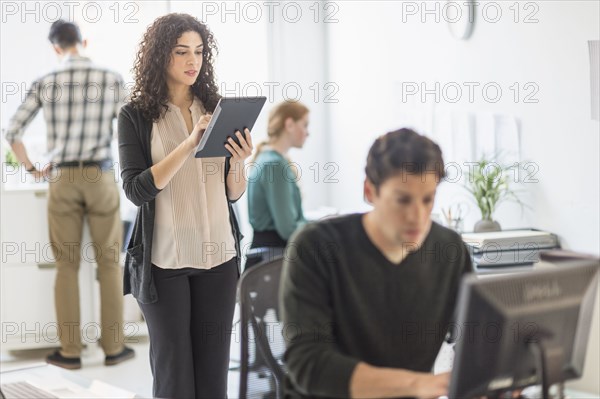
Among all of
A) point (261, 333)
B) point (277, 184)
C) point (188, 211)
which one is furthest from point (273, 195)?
point (261, 333)

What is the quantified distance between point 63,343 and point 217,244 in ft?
7.11

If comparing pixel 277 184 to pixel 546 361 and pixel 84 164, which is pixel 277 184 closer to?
pixel 84 164

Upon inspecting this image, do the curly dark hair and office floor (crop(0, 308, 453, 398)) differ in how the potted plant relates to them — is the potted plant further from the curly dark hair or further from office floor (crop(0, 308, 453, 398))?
the curly dark hair

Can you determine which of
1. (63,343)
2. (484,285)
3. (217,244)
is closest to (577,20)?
(217,244)

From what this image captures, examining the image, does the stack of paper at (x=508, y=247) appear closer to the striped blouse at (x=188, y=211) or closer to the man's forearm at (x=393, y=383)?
the striped blouse at (x=188, y=211)

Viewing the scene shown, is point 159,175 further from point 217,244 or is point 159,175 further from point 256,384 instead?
point 256,384

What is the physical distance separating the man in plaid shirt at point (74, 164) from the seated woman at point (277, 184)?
2.77 ft

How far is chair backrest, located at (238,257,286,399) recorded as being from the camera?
199 cm

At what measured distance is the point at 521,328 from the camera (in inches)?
57.6

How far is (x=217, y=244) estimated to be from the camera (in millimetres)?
2693

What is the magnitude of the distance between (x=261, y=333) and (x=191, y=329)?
0.69m

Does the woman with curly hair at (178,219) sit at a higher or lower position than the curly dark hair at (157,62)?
lower

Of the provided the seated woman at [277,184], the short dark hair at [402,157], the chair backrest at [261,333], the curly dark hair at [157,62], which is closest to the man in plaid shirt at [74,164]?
the seated woman at [277,184]

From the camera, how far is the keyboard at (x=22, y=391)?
1.95 m
